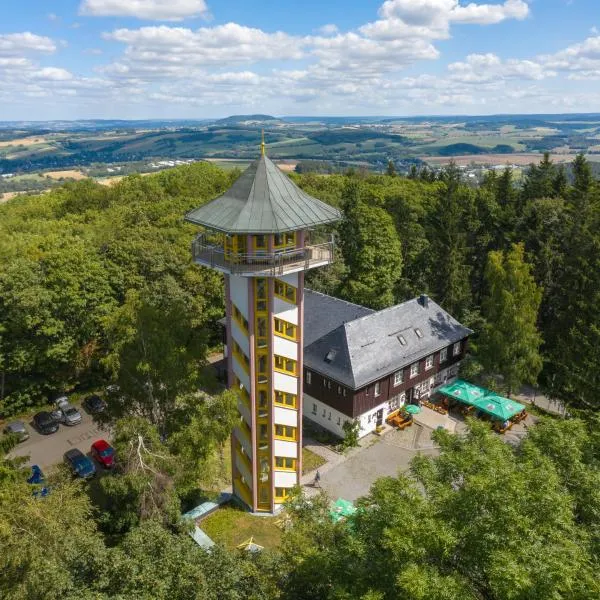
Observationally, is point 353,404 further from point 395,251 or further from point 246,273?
point 395,251

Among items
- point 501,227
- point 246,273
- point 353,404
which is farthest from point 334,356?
point 501,227

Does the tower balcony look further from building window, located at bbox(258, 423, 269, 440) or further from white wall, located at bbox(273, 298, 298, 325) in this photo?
building window, located at bbox(258, 423, 269, 440)

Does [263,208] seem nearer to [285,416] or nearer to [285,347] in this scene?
[285,347]

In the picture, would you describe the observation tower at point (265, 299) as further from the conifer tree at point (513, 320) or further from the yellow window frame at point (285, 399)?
the conifer tree at point (513, 320)

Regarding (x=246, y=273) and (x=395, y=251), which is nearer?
(x=246, y=273)

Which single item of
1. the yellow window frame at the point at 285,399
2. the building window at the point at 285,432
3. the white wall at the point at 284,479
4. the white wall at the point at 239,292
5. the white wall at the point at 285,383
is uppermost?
the white wall at the point at 239,292

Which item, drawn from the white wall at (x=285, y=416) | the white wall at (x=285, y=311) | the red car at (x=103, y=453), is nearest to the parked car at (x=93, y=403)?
the red car at (x=103, y=453)
